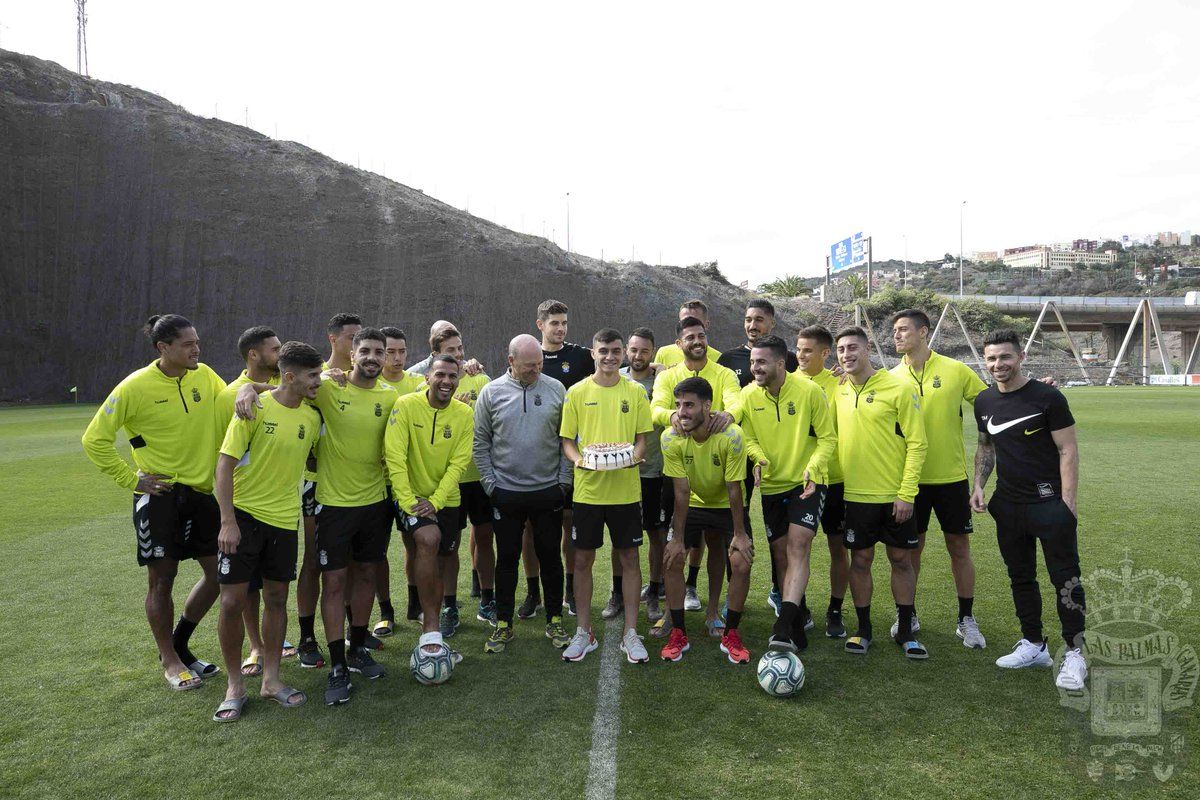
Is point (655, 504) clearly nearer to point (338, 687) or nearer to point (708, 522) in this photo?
point (708, 522)

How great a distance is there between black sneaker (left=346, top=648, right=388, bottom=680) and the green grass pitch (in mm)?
94

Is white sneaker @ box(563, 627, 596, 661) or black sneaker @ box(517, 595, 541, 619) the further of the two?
black sneaker @ box(517, 595, 541, 619)

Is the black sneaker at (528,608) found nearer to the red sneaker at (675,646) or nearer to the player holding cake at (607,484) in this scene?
the player holding cake at (607,484)

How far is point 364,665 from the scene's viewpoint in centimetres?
482

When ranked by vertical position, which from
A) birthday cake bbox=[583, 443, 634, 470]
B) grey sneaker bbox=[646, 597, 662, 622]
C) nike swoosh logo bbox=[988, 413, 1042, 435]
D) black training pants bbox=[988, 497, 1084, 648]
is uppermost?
nike swoosh logo bbox=[988, 413, 1042, 435]

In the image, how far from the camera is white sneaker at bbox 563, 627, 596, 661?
16.3 feet

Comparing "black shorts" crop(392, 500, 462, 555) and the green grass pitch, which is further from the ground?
"black shorts" crop(392, 500, 462, 555)

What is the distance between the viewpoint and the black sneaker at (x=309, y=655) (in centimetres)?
501

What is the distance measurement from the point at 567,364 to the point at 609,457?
1.68 m

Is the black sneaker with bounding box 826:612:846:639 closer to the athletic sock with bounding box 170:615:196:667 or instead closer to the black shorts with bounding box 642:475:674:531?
the black shorts with bounding box 642:475:674:531

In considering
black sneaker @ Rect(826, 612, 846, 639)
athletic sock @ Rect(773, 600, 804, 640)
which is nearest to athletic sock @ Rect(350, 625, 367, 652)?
athletic sock @ Rect(773, 600, 804, 640)

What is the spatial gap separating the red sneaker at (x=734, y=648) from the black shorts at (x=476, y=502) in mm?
1959

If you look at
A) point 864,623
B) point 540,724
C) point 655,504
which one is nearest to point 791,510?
point 864,623

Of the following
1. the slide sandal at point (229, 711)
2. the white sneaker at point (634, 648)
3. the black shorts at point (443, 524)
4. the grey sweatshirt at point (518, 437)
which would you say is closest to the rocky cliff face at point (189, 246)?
the grey sweatshirt at point (518, 437)
